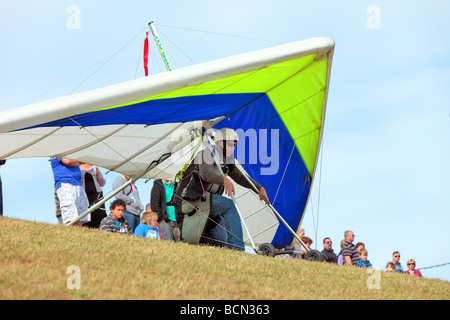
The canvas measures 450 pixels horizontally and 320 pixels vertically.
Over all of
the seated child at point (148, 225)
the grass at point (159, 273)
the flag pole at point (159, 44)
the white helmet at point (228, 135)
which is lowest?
the grass at point (159, 273)

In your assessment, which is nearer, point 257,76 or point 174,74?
point 174,74

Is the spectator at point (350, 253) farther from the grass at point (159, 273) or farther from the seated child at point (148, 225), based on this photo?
the seated child at point (148, 225)

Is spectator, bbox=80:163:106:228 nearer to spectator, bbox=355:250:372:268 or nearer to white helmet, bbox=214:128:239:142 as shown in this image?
white helmet, bbox=214:128:239:142

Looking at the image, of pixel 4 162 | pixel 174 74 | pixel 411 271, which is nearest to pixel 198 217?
pixel 174 74

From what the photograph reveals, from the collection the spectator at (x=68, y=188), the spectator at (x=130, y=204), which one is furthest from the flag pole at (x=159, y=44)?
the spectator at (x=68, y=188)

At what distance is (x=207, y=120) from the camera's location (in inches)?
307

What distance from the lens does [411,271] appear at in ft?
33.0

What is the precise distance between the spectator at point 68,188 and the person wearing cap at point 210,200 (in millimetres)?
1628

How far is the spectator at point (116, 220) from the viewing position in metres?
7.81

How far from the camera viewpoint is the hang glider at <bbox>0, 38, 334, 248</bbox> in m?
5.40

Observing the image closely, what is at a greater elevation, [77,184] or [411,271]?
[77,184]

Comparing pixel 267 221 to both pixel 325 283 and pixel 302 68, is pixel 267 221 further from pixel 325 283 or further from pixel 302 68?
pixel 325 283

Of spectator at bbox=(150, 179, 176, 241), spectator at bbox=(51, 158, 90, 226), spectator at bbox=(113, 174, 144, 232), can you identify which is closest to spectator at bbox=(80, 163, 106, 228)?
spectator at bbox=(113, 174, 144, 232)

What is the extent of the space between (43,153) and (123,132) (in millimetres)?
978
